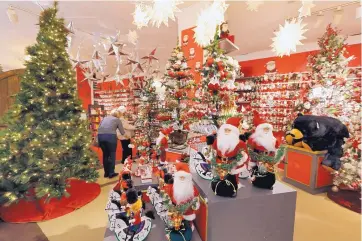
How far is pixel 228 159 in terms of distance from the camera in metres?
1.54

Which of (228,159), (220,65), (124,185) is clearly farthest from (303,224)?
(124,185)

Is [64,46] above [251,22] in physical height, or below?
below

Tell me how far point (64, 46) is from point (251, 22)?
3.74m

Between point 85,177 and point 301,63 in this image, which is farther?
point 301,63

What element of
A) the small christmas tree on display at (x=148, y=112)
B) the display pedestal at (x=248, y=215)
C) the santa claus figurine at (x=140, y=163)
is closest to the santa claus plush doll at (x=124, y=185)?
the santa claus figurine at (x=140, y=163)

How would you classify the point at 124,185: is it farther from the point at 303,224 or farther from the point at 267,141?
the point at 303,224

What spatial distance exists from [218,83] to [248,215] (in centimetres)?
148

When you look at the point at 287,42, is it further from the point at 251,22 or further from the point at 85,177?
the point at 85,177

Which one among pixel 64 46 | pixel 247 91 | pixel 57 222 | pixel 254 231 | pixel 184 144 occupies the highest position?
pixel 64 46

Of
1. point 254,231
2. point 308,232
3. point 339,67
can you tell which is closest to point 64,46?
point 254,231

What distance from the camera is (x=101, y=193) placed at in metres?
3.51

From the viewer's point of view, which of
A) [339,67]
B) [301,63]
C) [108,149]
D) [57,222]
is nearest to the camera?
[57,222]

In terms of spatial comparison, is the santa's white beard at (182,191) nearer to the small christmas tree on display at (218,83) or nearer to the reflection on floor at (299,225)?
the small christmas tree on display at (218,83)

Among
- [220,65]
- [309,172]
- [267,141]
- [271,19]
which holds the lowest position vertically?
[309,172]
